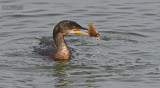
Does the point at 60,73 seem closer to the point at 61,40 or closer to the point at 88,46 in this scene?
the point at 61,40

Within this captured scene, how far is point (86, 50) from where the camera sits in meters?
12.6

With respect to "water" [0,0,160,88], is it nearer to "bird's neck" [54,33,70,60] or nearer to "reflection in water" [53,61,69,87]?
"reflection in water" [53,61,69,87]

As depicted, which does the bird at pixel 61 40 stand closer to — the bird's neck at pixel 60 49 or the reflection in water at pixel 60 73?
the bird's neck at pixel 60 49

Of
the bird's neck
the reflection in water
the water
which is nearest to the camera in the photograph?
the reflection in water

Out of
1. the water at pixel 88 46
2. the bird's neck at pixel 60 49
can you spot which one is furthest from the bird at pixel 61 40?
the water at pixel 88 46

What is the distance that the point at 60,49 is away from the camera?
11805 millimetres

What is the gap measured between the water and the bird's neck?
0.96ft

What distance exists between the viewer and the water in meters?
10.1

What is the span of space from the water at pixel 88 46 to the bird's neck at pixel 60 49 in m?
0.29

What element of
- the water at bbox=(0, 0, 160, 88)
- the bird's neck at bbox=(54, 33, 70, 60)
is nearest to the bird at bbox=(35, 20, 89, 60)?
the bird's neck at bbox=(54, 33, 70, 60)

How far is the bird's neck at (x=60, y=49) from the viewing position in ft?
38.5

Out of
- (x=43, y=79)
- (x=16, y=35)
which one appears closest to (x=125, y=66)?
(x=43, y=79)

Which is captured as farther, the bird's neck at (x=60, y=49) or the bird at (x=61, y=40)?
the bird's neck at (x=60, y=49)

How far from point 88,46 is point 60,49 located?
4.79 ft
